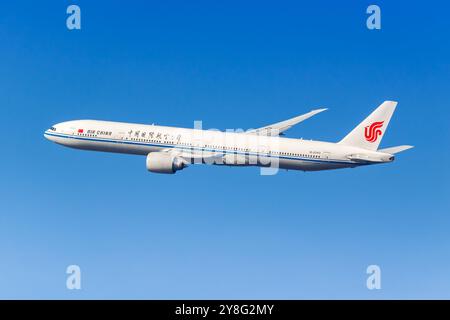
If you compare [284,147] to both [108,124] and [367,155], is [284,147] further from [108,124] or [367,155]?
[108,124]

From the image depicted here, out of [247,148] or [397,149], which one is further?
[247,148]

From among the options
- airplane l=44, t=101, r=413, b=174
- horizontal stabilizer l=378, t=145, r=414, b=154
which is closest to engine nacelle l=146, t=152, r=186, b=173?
airplane l=44, t=101, r=413, b=174

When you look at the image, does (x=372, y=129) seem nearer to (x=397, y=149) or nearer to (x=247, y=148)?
(x=397, y=149)

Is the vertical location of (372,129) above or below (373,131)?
above

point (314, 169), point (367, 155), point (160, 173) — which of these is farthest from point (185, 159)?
point (367, 155)

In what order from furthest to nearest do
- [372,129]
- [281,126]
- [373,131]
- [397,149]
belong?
[281,126] → [372,129] → [373,131] → [397,149]

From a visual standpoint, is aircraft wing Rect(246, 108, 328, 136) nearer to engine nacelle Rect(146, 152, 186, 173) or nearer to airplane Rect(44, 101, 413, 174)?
airplane Rect(44, 101, 413, 174)

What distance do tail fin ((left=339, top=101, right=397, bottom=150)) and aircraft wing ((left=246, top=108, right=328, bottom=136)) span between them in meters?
7.67

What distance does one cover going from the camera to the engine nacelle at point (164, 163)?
7144cm

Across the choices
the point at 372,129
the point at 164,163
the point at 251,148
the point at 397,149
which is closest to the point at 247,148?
the point at 251,148

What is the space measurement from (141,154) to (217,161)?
10.1 m

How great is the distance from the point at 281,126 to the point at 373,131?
12023mm

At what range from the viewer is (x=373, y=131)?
73.0 meters

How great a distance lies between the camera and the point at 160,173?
72062 millimetres
